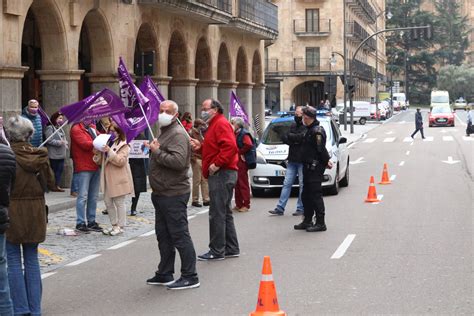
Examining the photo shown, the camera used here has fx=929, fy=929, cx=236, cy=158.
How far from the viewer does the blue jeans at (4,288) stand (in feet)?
23.2

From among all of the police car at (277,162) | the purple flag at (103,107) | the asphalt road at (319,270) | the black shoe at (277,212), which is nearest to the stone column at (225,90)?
the police car at (277,162)

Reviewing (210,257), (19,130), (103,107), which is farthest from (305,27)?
(19,130)

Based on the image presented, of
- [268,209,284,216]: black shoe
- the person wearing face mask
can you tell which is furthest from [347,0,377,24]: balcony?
[268,209,284,216]: black shoe

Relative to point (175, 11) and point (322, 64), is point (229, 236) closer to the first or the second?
point (175, 11)

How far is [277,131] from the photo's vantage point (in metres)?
19.8

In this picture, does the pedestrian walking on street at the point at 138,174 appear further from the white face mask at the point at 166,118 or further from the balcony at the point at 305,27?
the balcony at the point at 305,27

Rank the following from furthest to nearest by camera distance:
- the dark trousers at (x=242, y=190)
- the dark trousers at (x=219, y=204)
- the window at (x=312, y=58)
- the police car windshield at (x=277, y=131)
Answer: the window at (x=312, y=58) → the police car windshield at (x=277, y=131) → the dark trousers at (x=242, y=190) → the dark trousers at (x=219, y=204)

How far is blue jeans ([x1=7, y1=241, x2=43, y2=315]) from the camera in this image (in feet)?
25.5

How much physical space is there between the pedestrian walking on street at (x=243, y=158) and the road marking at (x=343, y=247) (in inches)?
135

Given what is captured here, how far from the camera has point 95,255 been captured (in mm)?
11633

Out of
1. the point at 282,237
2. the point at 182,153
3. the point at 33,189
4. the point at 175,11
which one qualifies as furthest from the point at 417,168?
the point at 33,189

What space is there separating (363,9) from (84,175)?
7665 cm

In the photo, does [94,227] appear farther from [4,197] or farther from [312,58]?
[312,58]

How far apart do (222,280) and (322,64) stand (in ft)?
225
